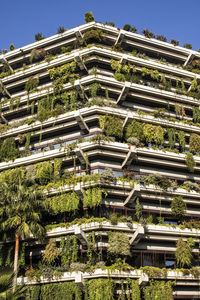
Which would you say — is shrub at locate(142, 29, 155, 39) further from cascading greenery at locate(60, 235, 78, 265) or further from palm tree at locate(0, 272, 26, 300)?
palm tree at locate(0, 272, 26, 300)

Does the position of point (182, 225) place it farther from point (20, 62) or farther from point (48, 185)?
point (20, 62)

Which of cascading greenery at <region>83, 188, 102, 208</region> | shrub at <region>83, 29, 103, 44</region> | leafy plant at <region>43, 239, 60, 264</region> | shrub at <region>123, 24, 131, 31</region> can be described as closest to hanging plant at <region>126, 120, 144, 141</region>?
cascading greenery at <region>83, 188, 102, 208</region>

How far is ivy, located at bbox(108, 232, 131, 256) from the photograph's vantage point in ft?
109

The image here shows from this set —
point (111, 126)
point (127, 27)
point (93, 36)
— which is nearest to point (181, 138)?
point (111, 126)

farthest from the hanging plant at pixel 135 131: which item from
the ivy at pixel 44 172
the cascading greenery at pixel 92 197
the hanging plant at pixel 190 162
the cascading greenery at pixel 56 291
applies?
the cascading greenery at pixel 56 291

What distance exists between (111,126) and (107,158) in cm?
387

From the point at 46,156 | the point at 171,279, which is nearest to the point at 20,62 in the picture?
the point at 46,156

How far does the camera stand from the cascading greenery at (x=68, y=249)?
34.6m

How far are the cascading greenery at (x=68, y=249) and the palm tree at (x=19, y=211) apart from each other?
101 inches

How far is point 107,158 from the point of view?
4056cm

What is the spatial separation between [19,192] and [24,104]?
1977 centimetres

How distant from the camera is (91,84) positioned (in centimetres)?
4512

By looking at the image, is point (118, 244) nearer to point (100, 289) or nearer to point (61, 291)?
point (100, 289)

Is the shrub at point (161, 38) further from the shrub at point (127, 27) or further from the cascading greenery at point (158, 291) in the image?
the cascading greenery at point (158, 291)
